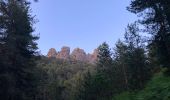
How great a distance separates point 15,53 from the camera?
32531mm

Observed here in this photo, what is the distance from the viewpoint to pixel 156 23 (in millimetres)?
30203

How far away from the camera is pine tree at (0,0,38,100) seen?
30.0 metres

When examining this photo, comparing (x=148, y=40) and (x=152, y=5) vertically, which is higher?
(x=152, y=5)

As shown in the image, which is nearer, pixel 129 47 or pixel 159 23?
pixel 159 23

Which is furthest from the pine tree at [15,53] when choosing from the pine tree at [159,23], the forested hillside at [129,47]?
the pine tree at [159,23]

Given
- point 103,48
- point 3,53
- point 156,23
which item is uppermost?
point 103,48

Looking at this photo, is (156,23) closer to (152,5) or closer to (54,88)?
(152,5)

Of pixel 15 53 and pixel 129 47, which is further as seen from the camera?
pixel 129 47

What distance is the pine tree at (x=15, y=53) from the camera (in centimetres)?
3002

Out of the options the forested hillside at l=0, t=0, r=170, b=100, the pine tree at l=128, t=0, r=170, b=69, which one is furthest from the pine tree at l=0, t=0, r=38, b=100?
the pine tree at l=128, t=0, r=170, b=69

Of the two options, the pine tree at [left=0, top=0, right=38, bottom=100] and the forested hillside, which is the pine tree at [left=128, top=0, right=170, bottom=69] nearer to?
the forested hillside

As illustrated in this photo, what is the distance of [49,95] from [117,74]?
33.4 metres

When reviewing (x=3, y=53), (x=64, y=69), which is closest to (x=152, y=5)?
(x=3, y=53)

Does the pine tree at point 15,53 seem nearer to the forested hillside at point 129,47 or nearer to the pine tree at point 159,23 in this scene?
the forested hillside at point 129,47
